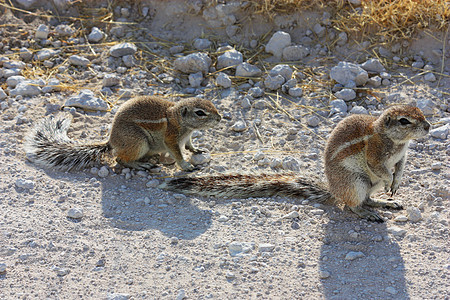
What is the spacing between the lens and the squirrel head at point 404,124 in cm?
429

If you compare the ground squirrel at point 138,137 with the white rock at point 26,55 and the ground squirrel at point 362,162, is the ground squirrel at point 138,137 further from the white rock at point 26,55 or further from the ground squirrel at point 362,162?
the white rock at point 26,55

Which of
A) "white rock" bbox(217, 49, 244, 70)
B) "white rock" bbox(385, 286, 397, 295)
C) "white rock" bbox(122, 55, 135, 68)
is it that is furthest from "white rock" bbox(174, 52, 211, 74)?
"white rock" bbox(385, 286, 397, 295)

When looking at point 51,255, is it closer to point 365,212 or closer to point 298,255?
point 298,255

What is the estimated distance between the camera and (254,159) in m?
5.46

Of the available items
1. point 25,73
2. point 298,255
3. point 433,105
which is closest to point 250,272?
point 298,255

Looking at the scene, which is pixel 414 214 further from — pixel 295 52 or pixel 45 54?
pixel 45 54

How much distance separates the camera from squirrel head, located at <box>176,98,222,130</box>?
5273mm

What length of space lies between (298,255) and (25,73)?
463 cm

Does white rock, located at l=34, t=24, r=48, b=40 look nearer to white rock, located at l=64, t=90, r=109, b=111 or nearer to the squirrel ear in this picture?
white rock, located at l=64, t=90, r=109, b=111

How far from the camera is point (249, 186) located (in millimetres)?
4957

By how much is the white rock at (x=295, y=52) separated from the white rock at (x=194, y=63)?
106cm

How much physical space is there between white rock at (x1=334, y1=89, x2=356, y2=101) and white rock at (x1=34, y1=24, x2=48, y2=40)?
431cm

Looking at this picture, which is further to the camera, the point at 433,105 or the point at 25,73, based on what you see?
the point at 25,73

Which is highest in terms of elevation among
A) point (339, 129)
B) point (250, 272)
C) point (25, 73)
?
point (339, 129)
